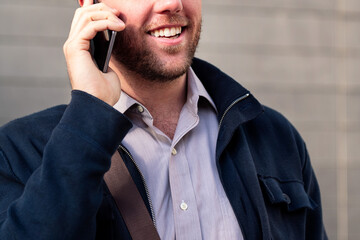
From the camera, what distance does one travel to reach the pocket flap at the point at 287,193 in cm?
214

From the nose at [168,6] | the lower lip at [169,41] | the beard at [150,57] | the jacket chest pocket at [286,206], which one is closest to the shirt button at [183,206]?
the jacket chest pocket at [286,206]

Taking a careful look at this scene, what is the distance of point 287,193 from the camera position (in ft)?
7.29

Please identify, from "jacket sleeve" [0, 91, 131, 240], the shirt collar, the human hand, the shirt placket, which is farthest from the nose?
"jacket sleeve" [0, 91, 131, 240]

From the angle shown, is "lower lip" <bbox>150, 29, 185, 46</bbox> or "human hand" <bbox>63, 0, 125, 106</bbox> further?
"lower lip" <bbox>150, 29, 185, 46</bbox>

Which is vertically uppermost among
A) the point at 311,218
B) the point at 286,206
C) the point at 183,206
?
the point at 183,206

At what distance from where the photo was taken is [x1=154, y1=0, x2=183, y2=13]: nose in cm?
217

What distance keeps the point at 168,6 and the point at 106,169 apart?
75 centimetres

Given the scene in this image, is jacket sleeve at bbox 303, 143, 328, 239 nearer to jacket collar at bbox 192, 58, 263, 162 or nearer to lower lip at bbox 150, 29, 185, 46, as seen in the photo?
jacket collar at bbox 192, 58, 263, 162

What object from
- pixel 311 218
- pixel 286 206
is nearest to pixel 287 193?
pixel 286 206

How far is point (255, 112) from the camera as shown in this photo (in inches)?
88.6

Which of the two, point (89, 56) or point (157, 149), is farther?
point (157, 149)

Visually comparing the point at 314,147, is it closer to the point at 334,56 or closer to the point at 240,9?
the point at 334,56

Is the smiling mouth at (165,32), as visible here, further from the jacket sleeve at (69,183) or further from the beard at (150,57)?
the jacket sleeve at (69,183)

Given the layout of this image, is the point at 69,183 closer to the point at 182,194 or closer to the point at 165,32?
the point at 182,194
